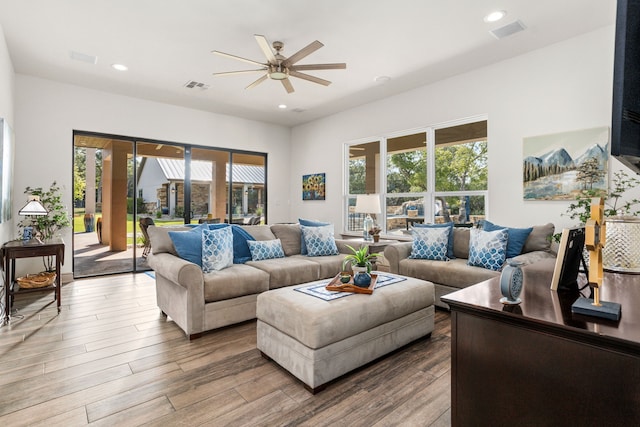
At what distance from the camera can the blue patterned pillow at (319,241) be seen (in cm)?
418

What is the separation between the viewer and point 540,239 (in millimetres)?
3473

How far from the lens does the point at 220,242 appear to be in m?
3.27

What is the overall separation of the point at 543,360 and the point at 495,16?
126 inches

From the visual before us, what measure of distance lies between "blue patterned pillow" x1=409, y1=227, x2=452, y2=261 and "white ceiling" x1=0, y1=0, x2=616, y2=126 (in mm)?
2050

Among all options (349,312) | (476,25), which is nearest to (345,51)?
(476,25)

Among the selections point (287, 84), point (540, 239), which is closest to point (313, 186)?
point (287, 84)

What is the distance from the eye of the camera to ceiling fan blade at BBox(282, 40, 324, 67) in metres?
2.95

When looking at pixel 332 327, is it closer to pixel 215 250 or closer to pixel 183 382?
pixel 183 382

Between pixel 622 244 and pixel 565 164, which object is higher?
pixel 565 164

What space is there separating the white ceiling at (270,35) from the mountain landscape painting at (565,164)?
1.06 m

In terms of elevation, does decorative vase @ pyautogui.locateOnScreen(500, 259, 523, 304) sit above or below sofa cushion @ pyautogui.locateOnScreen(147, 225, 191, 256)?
above

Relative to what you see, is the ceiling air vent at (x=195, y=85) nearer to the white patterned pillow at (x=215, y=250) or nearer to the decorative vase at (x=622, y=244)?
the white patterned pillow at (x=215, y=250)

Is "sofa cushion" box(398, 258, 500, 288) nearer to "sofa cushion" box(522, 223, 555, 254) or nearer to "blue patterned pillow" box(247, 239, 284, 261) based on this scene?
"sofa cushion" box(522, 223, 555, 254)

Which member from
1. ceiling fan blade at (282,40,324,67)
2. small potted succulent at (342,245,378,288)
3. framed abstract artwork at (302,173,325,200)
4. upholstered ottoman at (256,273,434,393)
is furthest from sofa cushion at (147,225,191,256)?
framed abstract artwork at (302,173,325,200)
